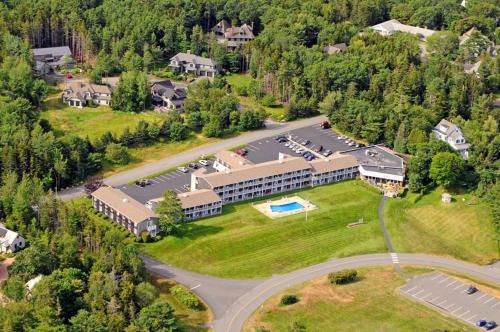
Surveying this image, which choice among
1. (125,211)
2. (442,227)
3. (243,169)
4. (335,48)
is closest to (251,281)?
(125,211)

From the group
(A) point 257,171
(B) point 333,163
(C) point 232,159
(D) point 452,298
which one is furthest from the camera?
(B) point 333,163

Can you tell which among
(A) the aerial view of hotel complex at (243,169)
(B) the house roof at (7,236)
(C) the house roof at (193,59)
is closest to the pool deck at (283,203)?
(A) the aerial view of hotel complex at (243,169)

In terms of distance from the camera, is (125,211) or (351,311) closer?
(351,311)

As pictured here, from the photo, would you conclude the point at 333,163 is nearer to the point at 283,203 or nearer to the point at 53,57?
the point at 283,203

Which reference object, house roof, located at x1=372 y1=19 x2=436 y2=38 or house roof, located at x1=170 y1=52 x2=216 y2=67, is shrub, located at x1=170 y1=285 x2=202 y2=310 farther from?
house roof, located at x1=372 y1=19 x2=436 y2=38

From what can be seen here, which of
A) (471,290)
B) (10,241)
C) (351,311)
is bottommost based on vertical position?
(351,311)

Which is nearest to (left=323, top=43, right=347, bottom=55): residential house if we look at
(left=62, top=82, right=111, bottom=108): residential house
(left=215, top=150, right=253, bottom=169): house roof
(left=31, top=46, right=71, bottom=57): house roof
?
(left=62, top=82, right=111, bottom=108): residential house

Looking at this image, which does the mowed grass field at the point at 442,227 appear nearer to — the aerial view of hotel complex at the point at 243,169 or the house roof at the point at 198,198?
the aerial view of hotel complex at the point at 243,169
